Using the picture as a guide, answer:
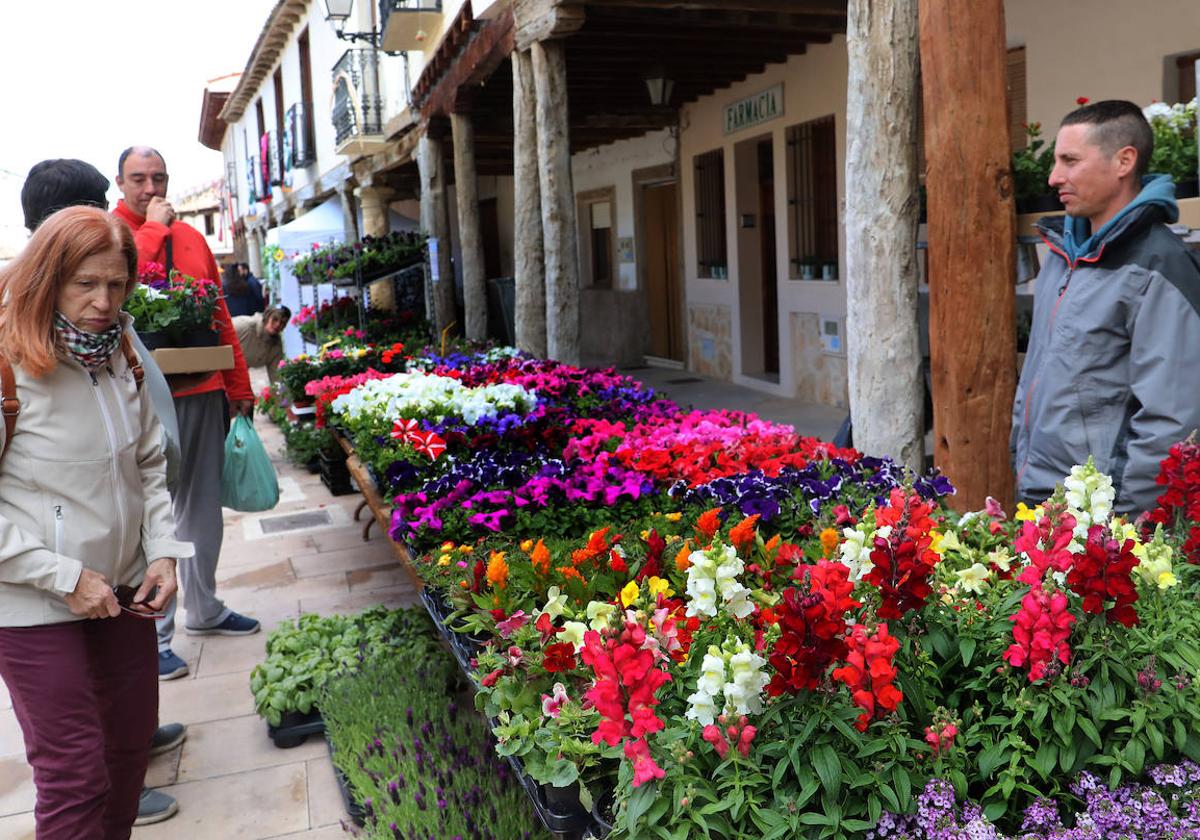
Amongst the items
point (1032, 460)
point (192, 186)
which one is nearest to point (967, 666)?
point (1032, 460)

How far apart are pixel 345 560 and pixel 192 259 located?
104 inches

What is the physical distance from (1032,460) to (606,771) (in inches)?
70.2

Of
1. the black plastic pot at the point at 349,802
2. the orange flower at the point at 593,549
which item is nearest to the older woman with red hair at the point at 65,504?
the black plastic pot at the point at 349,802

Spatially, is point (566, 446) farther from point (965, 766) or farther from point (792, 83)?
point (792, 83)

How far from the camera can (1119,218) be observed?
295 cm

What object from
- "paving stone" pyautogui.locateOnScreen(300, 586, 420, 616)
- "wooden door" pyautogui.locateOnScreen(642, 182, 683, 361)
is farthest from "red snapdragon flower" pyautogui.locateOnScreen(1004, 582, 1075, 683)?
"wooden door" pyautogui.locateOnScreen(642, 182, 683, 361)

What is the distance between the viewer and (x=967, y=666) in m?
1.93

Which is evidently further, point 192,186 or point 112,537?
point 192,186

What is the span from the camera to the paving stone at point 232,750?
3943mm

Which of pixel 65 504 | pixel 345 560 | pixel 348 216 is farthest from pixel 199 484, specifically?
pixel 348 216

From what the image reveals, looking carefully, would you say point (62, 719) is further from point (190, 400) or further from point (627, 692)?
point (190, 400)

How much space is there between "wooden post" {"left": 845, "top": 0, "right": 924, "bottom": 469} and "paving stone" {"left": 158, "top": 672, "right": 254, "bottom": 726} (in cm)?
270

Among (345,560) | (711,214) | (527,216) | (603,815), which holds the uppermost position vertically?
(711,214)

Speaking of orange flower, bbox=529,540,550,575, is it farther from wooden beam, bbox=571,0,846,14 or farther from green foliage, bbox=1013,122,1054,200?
wooden beam, bbox=571,0,846,14
